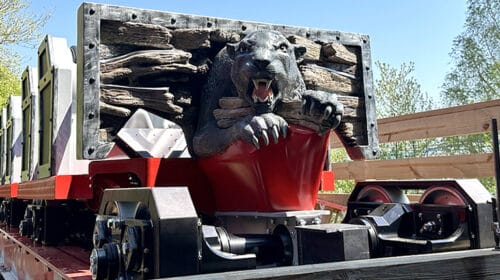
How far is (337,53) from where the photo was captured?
3168mm

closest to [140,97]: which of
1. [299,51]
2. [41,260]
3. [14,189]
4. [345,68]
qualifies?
[299,51]

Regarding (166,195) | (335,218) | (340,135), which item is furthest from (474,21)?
(166,195)

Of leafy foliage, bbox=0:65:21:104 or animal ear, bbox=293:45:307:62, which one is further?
leafy foliage, bbox=0:65:21:104

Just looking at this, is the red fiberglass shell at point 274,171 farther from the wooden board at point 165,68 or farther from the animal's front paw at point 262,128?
the wooden board at point 165,68

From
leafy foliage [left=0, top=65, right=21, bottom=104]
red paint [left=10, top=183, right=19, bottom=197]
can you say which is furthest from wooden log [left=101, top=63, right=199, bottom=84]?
leafy foliage [left=0, top=65, right=21, bottom=104]

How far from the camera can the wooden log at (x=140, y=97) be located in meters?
2.54

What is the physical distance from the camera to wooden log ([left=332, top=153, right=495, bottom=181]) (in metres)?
3.60

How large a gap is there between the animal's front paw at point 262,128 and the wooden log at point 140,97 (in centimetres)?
53

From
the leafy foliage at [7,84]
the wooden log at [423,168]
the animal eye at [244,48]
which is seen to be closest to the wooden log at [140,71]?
the animal eye at [244,48]

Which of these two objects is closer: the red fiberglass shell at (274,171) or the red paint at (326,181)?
the red fiberglass shell at (274,171)

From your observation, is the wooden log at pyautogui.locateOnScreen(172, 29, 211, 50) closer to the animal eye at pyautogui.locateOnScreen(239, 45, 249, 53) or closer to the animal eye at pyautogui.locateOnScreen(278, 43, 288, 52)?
the animal eye at pyautogui.locateOnScreen(239, 45, 249, 53)

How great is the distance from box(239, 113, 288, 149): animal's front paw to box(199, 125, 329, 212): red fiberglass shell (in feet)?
0.20

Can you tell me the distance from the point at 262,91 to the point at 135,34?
0.76 meters

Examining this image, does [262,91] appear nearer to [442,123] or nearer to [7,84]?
[442,123]
